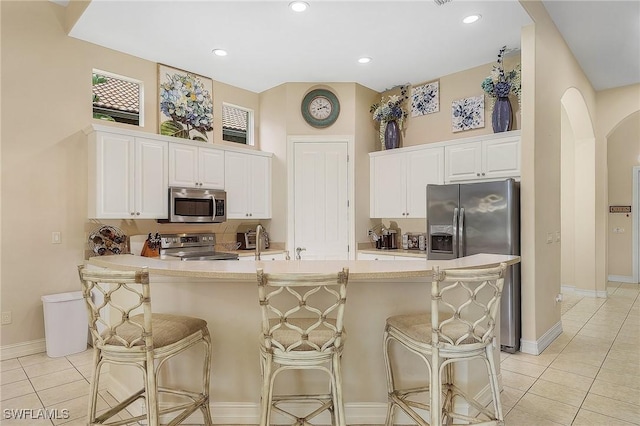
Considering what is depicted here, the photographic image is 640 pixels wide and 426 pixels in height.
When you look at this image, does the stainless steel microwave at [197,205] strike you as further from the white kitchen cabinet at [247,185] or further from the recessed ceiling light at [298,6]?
the recessed ceiling light at [298,6]

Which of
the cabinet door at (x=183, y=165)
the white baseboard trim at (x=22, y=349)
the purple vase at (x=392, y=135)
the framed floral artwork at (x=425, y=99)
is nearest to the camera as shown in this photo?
the white baseboard trim at (x=22, y=349)

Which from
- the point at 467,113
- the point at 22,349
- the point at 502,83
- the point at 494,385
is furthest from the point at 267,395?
the point at 467,113

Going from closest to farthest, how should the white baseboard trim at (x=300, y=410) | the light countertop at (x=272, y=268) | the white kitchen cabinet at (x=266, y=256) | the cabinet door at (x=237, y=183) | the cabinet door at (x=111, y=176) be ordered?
the light countertop at (x=272, y=268)
the white baseboard trim at (x=300, y=410)
the cabinet door at (x=111, y=176)
the white kitchen cabinet at (x=266, y=256)
the cabinet door at (x=237, y=183)

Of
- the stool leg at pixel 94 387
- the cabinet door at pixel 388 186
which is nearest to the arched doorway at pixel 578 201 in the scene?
the cabinet door at pixel 388 186

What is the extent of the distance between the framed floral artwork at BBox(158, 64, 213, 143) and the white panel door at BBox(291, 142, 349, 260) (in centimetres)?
124

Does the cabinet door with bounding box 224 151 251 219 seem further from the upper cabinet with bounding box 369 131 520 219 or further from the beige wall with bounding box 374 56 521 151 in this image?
the beige wall with bounding box 374 56 521 151

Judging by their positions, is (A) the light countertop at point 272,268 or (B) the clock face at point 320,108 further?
(B) the clock face at point 320,108

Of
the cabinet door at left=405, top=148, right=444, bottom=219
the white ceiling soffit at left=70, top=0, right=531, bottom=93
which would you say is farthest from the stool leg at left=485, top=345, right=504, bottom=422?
the white ceiling soffit at left=70, top=0, right=531, bottom=93

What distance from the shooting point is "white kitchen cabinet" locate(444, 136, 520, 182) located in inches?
146

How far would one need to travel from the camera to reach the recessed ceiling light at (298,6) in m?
3.13

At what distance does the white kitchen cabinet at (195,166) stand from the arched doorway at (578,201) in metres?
4.82

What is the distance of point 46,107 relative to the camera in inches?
142

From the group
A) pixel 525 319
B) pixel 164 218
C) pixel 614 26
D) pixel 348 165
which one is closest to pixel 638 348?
pixel 525 319

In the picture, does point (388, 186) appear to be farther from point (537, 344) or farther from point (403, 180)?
point (537, 344)
